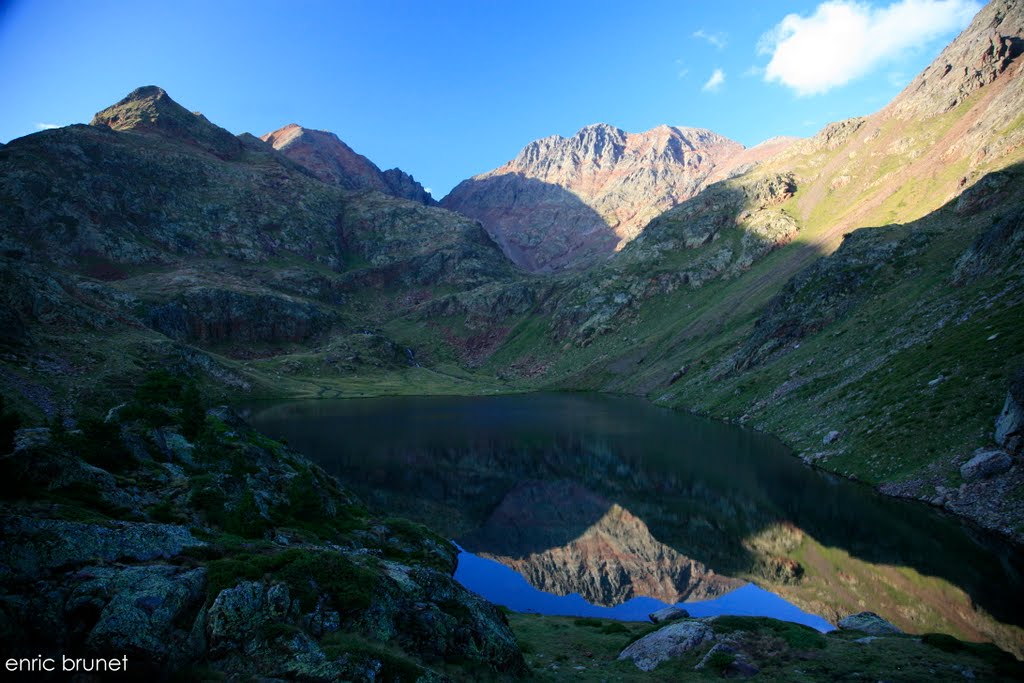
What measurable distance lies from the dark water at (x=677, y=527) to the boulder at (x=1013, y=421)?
677 centimetres

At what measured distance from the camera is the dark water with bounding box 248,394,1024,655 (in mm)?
30578

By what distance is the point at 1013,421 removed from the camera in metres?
36.8

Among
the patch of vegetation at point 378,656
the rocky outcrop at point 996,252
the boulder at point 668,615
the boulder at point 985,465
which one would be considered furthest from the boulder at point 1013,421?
the patch of vegetation at point 378,656

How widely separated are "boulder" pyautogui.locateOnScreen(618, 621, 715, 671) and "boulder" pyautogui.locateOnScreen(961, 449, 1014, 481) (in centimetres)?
2861

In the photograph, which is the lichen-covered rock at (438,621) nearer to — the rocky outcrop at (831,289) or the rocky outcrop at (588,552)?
the rocky outcrop at (588,552)

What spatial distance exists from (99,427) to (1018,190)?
135022 millimetres

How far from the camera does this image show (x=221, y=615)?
12.2 meters

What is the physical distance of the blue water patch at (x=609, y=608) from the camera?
30.6 m

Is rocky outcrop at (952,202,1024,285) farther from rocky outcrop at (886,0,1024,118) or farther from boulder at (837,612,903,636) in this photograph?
rocky outcrop at (886,0,1024,118)

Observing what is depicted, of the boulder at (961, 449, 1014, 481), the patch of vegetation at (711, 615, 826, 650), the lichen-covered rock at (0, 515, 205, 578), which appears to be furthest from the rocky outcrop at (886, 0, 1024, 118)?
the lichen-covered rock at (0, 515, 205, 578)

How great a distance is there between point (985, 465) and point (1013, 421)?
3.64 metres

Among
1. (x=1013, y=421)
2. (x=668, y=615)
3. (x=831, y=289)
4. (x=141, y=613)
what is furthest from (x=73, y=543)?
(x=831, y=289)

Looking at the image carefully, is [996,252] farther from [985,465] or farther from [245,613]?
[245,613]

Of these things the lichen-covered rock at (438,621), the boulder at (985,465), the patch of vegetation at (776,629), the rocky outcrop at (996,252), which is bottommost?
the patch of vegetation at (776,629)
